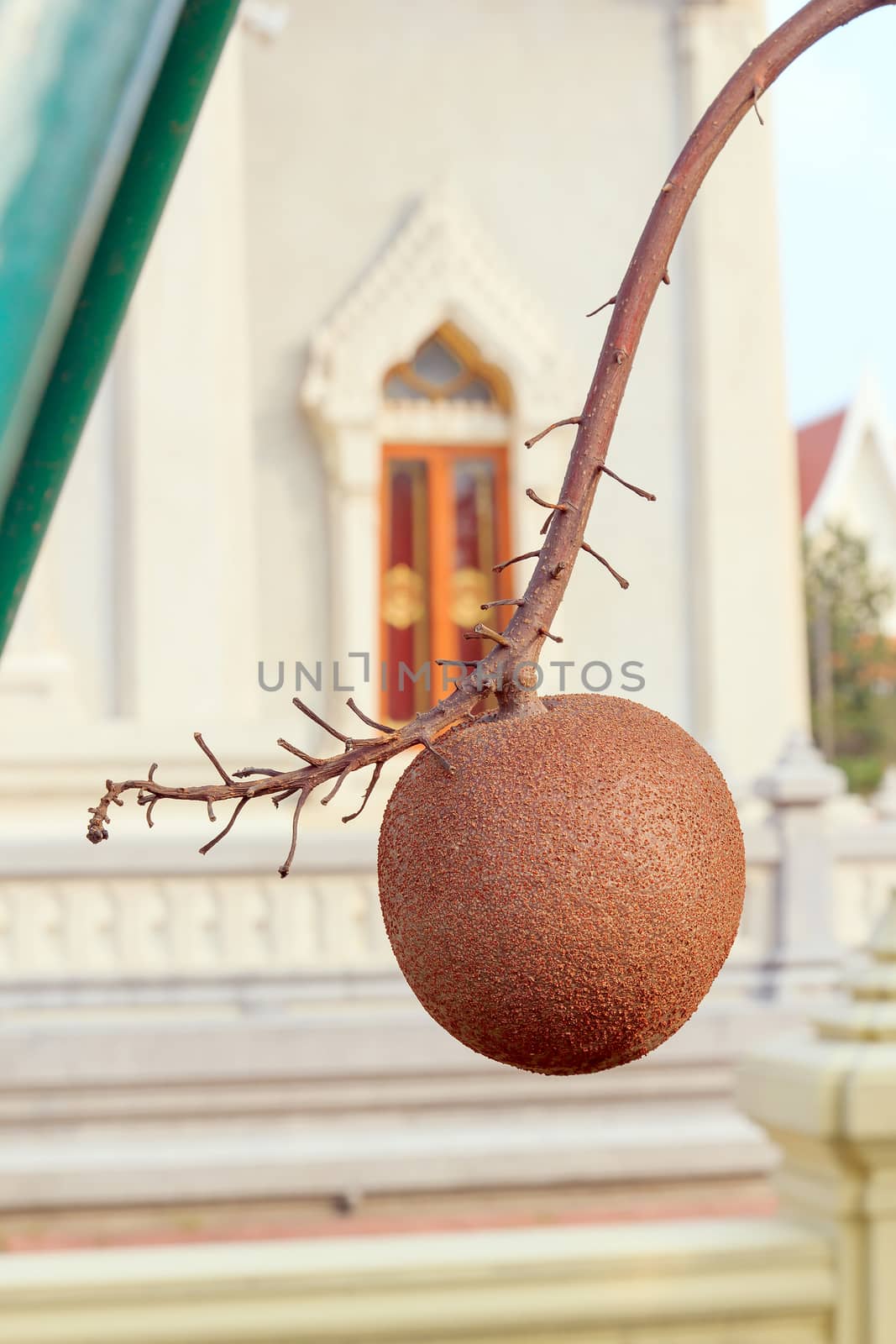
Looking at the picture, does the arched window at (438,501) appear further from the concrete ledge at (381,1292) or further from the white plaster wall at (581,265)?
the concrete ledge at (381,1292)

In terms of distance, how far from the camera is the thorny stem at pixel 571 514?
1.47 ft

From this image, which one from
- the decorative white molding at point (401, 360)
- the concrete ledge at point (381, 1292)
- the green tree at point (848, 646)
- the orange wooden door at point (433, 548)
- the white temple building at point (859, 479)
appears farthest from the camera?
the white temple building at point (859, 479)

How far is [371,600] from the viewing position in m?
8.68

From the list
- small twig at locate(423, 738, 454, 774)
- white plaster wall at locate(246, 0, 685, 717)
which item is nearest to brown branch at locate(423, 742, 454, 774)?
small twig at locate(423, 738, 454, 774)

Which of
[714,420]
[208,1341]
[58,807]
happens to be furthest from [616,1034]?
[714,420]

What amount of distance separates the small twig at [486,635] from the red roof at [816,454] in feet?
83.8

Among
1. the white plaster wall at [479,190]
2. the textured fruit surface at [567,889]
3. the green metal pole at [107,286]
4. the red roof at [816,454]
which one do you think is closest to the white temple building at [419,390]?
the white plaster wall at [479,190]

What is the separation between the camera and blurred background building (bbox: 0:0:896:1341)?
6.04 m

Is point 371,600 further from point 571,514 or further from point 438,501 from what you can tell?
point 571,514

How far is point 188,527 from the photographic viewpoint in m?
7.73

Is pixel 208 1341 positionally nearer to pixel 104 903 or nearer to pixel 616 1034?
pixel 616 1034

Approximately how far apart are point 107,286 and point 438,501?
8365 millimetres

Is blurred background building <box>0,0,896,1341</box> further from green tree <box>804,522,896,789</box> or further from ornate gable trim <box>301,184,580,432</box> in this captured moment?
green tree <box>804,522,896,789</box>

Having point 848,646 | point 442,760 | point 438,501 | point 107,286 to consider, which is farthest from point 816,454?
point 442,760
